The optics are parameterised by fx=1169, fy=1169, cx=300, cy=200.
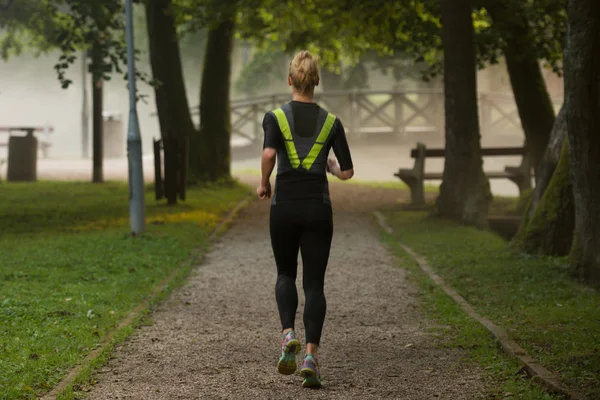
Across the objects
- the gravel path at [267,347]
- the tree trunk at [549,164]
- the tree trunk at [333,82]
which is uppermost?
the tree trunk at [333,82]

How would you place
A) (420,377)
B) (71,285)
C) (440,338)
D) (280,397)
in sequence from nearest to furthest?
(280,397), (420,377), (440,338), (71,285)

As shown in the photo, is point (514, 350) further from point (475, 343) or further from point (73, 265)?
point (73, 265)

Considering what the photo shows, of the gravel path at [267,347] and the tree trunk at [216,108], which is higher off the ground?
the tree trunk at [216,108]

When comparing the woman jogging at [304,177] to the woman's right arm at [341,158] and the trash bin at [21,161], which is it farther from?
the trash bin at [21,161]

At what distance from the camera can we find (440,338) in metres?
8.62

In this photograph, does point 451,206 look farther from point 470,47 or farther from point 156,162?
point 156,162

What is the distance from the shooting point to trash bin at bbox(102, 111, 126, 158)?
41688 millimetres

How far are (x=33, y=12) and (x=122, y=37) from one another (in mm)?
14642

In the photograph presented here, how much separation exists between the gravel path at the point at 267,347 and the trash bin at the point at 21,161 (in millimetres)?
16559

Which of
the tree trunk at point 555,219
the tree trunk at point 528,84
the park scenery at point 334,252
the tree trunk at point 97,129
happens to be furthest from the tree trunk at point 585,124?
the tree trunk at point 97,129

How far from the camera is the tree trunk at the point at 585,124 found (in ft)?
35.6

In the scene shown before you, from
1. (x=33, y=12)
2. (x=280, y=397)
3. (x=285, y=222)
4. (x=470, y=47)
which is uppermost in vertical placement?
(x=33, y=12)

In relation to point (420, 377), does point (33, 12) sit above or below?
above

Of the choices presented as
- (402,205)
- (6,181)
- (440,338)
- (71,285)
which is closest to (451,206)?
(402,205)
